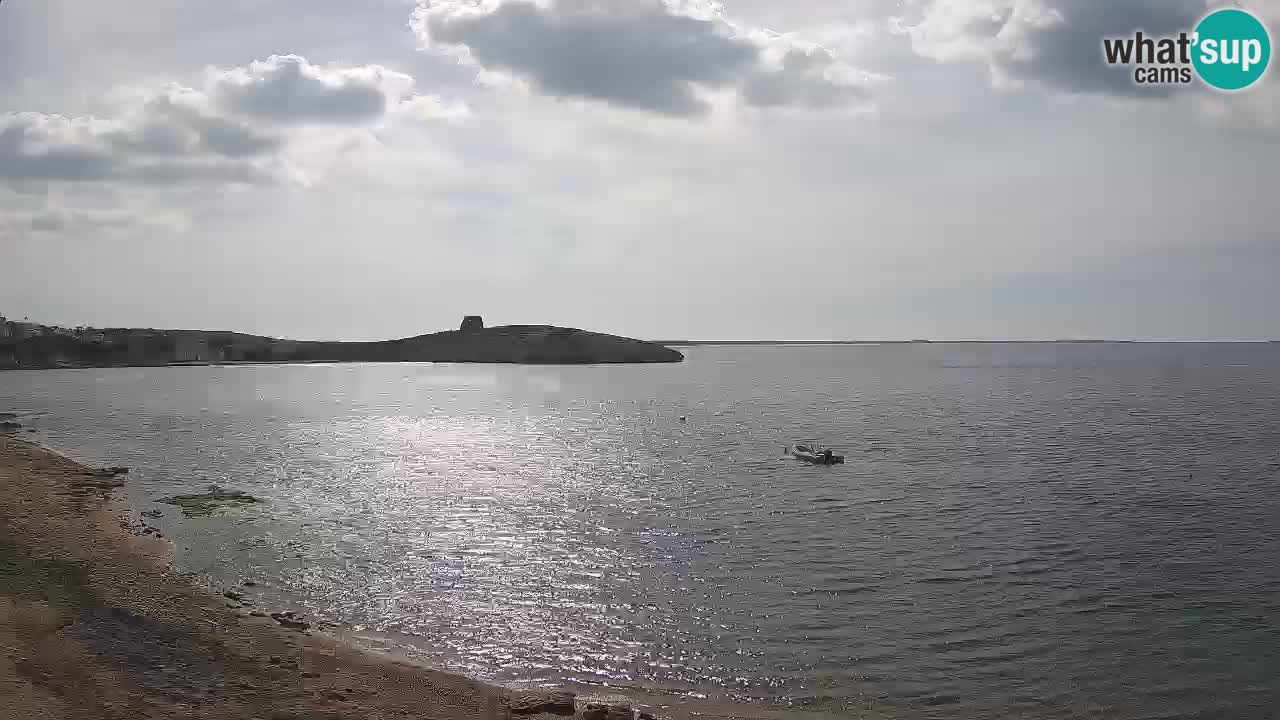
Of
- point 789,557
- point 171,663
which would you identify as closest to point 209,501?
point 171,663

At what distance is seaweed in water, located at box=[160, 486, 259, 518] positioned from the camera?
45200mm

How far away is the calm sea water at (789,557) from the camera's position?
23641mm

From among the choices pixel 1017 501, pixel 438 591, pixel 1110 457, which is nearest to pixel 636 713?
pixel 438 591

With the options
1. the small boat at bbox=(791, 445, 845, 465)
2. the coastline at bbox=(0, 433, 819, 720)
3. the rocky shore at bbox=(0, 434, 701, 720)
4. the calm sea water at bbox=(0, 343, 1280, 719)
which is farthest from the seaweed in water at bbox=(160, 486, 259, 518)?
the small boat at bbox=(791, 445, 845, 465)

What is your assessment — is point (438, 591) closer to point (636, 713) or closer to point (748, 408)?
point (636, 713)

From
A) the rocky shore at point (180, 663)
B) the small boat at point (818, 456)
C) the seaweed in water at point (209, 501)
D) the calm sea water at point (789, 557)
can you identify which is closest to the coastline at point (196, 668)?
the rocky shore at point (180, 663)

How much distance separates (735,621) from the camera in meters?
27.8

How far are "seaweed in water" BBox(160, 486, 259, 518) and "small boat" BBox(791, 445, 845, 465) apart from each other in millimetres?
41546

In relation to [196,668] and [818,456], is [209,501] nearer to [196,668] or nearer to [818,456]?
[196,668]

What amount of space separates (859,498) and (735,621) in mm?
25953

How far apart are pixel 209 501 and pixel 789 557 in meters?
33.8

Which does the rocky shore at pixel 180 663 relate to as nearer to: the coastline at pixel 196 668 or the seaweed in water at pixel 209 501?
the coastline at pixel 196 668

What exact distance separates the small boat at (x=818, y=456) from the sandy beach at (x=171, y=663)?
160 feet

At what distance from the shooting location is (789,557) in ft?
119
